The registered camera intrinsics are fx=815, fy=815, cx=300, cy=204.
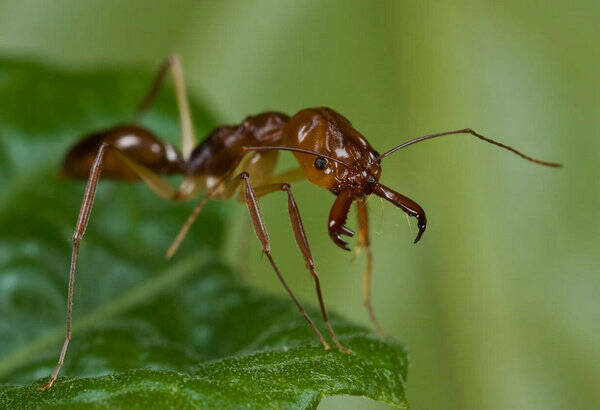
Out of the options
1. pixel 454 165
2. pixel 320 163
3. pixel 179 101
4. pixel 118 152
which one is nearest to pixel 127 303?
pixel 118 152

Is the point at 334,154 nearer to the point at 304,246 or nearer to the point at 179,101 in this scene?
the point at 304,246

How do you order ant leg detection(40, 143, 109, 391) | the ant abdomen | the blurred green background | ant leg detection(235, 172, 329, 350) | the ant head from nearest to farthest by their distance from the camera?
ant leg detection(40, 143, 109, 391) → ant leg detection(235, 172, 329, 350) → the ant head → the ant abdomen → the blurred green background

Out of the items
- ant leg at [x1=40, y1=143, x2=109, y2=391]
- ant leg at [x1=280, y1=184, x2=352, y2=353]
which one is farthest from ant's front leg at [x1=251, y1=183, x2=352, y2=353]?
ant leg at [x1=40, y1=143, x2=109, y2=391]

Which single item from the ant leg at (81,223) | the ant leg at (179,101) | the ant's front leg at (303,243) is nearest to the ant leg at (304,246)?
the ant's front leg at (303,243)

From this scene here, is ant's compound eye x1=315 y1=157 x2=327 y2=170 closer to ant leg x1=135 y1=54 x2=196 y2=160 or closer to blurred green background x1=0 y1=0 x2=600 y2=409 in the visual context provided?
blurred green background x1=0 y1=0 x2=600 y2=409

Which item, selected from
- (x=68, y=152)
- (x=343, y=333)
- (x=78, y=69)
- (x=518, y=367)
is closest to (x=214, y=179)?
(x=68, y=152)

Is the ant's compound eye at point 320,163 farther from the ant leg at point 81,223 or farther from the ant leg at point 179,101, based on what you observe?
the ant leg at point 179,101
